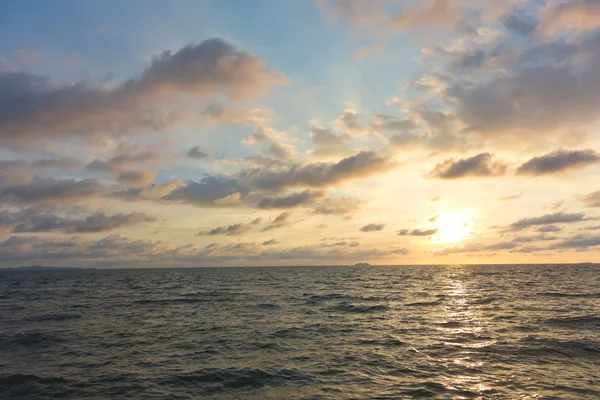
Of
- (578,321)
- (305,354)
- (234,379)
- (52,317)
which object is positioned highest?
(234,379)

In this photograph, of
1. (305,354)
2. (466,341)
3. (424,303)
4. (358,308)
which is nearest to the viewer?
(305,354)

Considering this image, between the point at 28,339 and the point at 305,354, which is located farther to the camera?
the point at 28,339

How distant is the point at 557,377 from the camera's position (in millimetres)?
18453

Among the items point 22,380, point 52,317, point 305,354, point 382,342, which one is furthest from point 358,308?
point 52,317

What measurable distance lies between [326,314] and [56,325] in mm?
25238

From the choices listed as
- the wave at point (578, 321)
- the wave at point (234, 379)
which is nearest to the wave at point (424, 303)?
the wave at point (578, 321)

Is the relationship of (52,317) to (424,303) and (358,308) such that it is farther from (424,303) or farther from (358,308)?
(424,303)

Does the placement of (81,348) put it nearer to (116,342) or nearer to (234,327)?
(116,342)

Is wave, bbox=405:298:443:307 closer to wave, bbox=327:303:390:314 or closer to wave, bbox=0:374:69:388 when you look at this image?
wave, bbox=327:303:390:314

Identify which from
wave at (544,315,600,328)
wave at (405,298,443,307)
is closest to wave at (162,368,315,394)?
wave at (544,315,600,328)

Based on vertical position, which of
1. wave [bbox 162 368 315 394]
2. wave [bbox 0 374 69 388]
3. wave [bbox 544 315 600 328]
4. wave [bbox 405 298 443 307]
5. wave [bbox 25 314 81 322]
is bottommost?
wave [bbox 405 298 443 307]

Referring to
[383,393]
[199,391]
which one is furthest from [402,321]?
[199,391]

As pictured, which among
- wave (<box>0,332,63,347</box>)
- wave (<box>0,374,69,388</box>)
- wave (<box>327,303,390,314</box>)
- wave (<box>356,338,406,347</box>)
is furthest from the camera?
wave (<box>327,303,390,314</box>)

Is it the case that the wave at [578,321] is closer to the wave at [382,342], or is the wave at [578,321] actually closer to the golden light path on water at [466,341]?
the golden light path on water at [466,341]
